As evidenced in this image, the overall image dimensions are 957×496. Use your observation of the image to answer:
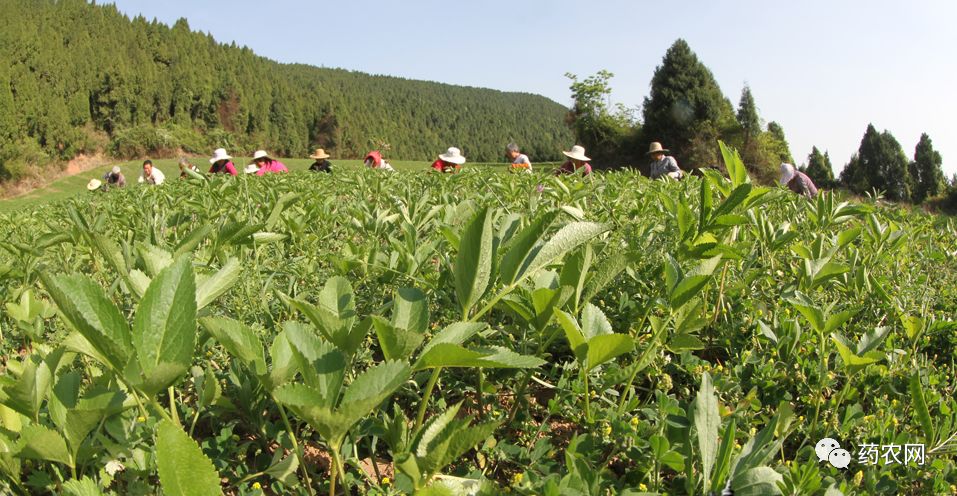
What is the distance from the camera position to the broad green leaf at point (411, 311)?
3.42 feet

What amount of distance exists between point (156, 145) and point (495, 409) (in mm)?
67589

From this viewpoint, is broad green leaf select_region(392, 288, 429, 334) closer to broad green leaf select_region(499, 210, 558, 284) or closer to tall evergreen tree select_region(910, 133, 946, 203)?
broad green leaf select_region(499, 210, 558, 284)

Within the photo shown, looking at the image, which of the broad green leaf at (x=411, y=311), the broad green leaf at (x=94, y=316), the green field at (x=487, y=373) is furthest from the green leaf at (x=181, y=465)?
the broad green leaf at (x=411, y=311)

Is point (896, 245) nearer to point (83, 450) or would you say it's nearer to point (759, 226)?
point (759, 226)

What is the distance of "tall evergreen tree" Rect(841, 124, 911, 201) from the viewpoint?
42.8m

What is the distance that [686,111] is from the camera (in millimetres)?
35469

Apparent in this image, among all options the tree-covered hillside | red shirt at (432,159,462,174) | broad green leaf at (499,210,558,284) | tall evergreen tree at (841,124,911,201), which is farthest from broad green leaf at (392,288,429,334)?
the tree-covered hillside

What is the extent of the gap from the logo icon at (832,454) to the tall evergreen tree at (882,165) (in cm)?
4809

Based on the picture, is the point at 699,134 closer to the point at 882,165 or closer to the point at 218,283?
the point at 882,165

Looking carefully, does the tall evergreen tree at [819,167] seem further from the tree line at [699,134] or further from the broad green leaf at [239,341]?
the broad green leaf at [239,341]

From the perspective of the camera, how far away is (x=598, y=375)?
1.55 meters

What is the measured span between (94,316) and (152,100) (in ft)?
256

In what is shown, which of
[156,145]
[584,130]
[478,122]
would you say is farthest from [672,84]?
[478,122]

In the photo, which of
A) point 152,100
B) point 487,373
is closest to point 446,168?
point 487,373
